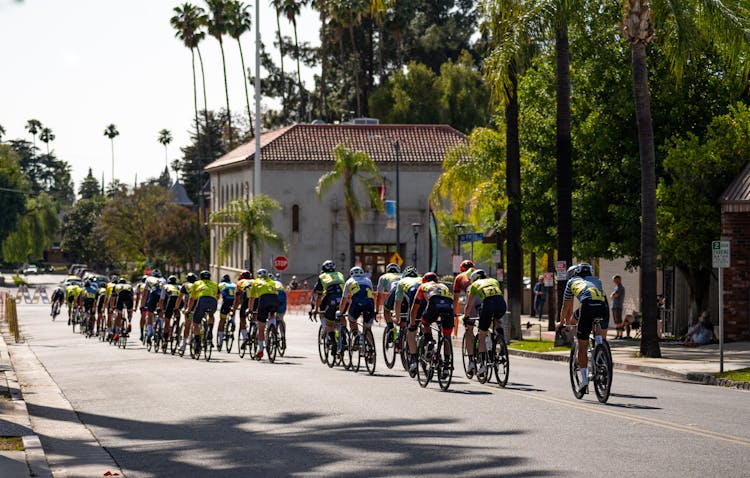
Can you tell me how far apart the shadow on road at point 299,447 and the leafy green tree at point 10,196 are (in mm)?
109991

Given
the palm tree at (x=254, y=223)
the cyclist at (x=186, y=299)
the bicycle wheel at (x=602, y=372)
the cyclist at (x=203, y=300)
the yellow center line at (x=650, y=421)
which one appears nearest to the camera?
the yellow center line at (x=650, y=421)

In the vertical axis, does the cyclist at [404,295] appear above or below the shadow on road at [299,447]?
above

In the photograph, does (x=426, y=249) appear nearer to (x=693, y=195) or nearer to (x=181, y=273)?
(x=181, y=273)

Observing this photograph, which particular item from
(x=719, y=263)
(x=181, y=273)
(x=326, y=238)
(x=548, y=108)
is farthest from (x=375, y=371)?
(x=181, y=273)

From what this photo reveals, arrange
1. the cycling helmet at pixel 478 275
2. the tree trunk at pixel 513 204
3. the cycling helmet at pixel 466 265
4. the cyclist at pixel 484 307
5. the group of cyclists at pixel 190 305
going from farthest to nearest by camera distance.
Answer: the tree trunk at pixel 513 204 → the group of cyclists at pixel 190 305 → the cycling helmet at pixel 466 265 → the cycling helmet at pixel 478 275 → the cyclist at pixel 484 307

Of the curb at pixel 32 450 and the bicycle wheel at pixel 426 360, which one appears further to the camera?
the bicycle wheel at pixel 426 360

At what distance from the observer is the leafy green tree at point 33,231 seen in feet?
Result: 441

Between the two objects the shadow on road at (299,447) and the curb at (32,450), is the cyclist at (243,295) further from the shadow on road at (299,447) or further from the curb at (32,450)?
the shadow on road at (299,447)

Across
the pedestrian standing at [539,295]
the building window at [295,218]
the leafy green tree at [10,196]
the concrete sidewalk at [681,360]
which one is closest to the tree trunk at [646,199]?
the concrete sidewalk at [681,360]

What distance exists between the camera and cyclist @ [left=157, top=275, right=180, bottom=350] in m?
30.7

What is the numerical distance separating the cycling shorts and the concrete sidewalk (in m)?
5.42

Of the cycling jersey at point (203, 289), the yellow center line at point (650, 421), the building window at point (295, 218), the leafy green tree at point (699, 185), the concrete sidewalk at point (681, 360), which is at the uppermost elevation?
the building window at point (295, 218)

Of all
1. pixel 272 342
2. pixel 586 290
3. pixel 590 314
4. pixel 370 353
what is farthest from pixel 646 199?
pixel 590 314

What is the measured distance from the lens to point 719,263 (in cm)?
2323
